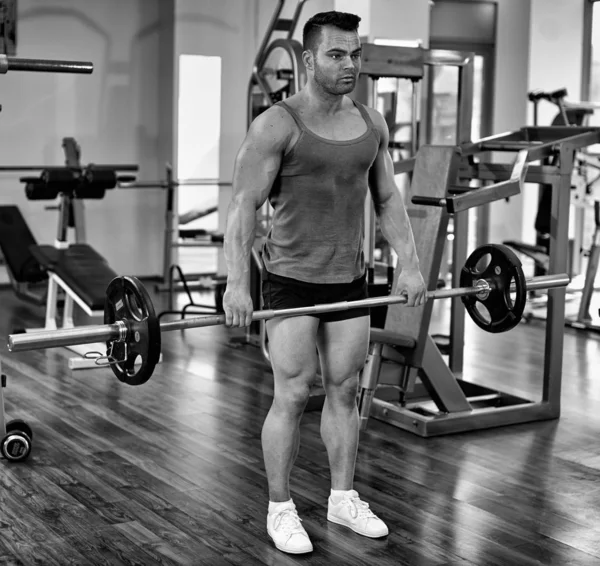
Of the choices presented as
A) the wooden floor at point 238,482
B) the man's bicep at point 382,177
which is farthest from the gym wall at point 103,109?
the man's bicep at point 382,177

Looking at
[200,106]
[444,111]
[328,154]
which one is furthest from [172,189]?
[328,154]

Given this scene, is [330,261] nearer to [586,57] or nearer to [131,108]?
[131,108]

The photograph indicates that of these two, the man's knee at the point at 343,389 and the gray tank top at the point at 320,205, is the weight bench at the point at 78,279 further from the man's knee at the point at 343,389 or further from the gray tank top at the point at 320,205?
the gray tank top at the point at 320,205

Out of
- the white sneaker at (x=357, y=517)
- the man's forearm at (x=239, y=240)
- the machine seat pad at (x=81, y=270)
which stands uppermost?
the man's forearm at (x=239, y=240)

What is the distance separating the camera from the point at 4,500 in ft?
9.75

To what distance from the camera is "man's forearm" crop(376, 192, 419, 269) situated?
2.68 metres

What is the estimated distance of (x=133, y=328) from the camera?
2.33 metres

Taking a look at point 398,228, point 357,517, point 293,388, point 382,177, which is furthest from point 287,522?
point 382,177

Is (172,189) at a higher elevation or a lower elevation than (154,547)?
higher

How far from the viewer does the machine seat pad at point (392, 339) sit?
3674 millimetres

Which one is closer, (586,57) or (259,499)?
(259,499)

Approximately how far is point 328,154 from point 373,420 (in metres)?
1.71

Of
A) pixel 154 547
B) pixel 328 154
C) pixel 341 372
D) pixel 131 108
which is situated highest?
pixel 131 108

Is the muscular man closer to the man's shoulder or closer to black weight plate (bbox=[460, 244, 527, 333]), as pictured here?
the man's shoulder
